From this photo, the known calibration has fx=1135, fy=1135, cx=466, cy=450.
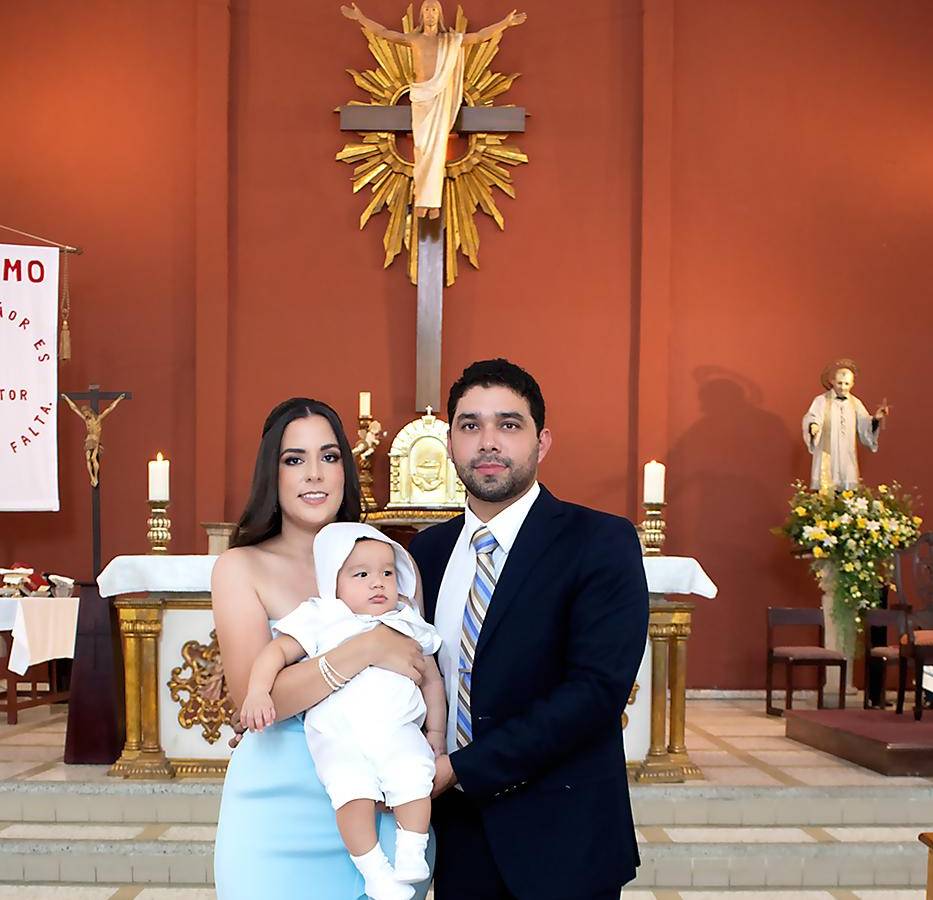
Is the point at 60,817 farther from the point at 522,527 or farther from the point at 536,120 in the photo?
the point at 536,120

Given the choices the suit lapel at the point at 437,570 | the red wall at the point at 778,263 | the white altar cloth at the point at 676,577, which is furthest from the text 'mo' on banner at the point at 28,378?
the suit lapel at the point at 437,570

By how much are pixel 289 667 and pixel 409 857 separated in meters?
0.33

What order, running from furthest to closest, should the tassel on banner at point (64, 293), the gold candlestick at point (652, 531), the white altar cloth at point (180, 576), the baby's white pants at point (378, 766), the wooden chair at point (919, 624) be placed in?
the tassel on banner at point (64, 293) < the wooden chair at point (919, 624) < the gold candlestick at point (652, 531) < the white altar cloth at point (180, 576) < the baby's white pants at point (378, 766)

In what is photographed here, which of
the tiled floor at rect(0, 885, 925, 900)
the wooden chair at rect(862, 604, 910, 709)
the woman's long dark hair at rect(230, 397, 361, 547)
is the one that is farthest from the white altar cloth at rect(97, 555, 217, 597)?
the wooden chair at rect(862, 604, 910, 709)

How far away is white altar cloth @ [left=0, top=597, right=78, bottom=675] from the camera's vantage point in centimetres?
574

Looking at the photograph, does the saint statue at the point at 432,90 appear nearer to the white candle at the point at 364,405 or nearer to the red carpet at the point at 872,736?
the white candle at the point at 364,405

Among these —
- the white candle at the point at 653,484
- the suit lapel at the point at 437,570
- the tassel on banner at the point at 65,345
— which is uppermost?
the tassel on banner at the point at 65,345

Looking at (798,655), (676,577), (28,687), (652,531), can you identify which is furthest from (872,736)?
(28,687)

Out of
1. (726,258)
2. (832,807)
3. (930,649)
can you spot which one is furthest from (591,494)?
(832,807)

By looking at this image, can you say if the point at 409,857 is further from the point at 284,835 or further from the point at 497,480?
the point at 497,480

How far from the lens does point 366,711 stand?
1.68m

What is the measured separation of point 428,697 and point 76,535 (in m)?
5.85

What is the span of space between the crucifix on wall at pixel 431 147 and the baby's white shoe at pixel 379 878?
203 inches

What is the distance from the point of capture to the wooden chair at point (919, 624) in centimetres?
546
